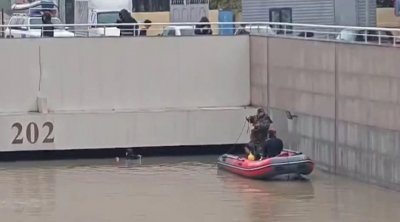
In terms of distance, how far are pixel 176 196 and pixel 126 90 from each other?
8.07 metres

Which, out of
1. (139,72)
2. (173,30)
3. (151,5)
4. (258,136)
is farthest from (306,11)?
(258,136)

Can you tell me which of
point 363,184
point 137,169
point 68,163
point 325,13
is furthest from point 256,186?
point 325,13

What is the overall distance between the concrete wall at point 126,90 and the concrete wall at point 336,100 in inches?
42.1

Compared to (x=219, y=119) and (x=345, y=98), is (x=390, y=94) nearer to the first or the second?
(x=345, y=98)

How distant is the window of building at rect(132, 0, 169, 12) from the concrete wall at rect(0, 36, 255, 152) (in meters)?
14.0

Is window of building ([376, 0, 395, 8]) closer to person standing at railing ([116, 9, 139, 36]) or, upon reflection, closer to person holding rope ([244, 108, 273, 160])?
person standing at railing ([116, 9, 139, 36])

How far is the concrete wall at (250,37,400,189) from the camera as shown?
2556 centimetres

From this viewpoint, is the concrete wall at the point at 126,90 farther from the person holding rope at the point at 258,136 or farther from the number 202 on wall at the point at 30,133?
the person holding rope at the point at 258,136

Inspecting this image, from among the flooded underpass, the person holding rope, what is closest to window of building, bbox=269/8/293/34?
the flooded underpass

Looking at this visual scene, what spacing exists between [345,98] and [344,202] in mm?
4040

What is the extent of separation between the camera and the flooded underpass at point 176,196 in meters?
23.1

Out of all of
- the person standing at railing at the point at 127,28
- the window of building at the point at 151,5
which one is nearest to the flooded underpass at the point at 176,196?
the person standing at railing at the point at 127,28

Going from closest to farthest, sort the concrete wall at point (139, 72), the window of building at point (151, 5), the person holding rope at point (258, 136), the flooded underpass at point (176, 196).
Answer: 1. the flooded underpass at point (176, 196)
2. the person holding rope at point (258, 136)
3. the concrete wall at point (139, 72)
4. the window of building at point (151, 5)

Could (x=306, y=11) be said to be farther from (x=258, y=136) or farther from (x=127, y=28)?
(x=258, y=136)
